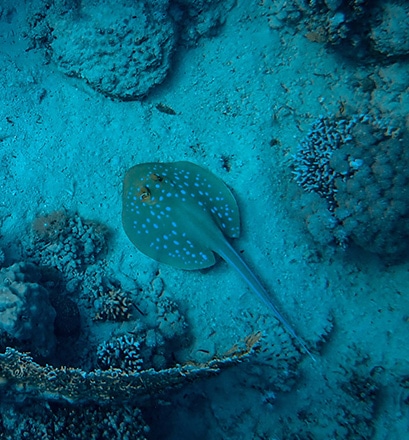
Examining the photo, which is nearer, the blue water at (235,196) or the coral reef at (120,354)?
the coral reef at (120,354)

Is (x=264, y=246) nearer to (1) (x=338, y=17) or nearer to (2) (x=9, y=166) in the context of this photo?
(1) (x=338, y=17)

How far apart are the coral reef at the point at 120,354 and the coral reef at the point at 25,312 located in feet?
2.29

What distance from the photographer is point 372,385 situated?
525 centimetres

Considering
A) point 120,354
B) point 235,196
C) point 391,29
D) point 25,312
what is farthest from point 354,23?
point 25,312

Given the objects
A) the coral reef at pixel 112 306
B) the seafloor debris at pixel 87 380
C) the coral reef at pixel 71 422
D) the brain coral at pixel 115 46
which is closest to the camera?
the seafloor debris at pixel 87 380

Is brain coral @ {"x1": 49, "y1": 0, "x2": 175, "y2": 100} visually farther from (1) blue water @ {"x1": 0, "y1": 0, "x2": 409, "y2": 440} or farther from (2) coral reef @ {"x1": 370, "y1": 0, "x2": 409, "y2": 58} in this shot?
(2) coral reef @ {"x1": 370, "y1": 0, "x2": 409, "y2": 58}

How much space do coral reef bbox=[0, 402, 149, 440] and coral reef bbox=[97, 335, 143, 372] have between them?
52 cm

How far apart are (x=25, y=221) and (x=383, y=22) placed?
631cm

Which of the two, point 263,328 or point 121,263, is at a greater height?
point 121,263

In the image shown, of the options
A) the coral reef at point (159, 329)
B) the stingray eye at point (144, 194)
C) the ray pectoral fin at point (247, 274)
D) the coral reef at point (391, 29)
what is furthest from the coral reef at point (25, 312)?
the coral reef at point (391, 29)

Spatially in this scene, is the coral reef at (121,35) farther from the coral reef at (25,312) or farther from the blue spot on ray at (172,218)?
the coral reef at (25,312)

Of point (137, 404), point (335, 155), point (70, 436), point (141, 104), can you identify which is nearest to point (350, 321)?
point (335, 155)

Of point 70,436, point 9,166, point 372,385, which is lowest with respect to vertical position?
point 372,385

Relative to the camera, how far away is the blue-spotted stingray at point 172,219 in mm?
5441
